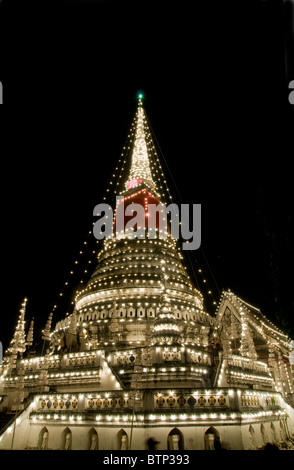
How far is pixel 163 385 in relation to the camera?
12078 mm

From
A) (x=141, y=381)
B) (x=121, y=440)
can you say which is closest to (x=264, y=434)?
(x=141, y=381)

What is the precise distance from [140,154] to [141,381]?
89.7 ft

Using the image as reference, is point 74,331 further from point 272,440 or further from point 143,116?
point 143,116

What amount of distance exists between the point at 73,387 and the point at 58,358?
6.95ft

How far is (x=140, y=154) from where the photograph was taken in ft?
112

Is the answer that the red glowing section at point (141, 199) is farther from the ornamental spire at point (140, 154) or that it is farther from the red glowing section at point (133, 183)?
the ornamental spire at point (140, 154)

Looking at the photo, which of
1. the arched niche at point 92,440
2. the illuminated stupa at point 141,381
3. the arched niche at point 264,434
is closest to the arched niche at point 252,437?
the illuminated stupa at point 141,381

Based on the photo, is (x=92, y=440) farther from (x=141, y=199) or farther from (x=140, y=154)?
(x=140, y=154)

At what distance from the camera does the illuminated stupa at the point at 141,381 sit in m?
9.82

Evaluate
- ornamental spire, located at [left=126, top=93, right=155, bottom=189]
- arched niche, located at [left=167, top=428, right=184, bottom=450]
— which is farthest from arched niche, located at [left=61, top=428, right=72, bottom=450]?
ornamental spire, located at [left=126, top=93, right=155, bottom=189]

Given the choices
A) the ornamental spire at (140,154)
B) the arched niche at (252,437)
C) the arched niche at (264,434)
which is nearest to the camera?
the arched niche at (252,437)

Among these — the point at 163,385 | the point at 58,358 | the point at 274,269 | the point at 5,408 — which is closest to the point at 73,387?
the point at 58,358

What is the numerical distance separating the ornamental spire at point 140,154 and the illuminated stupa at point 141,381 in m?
9.91

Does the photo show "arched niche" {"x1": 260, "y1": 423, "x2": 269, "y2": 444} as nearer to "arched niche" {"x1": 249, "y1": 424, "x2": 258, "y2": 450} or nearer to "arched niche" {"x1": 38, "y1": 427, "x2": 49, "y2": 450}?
"arched niche" {"x1": 249, "y1": 424, "x2": 258, "y2": 450}
